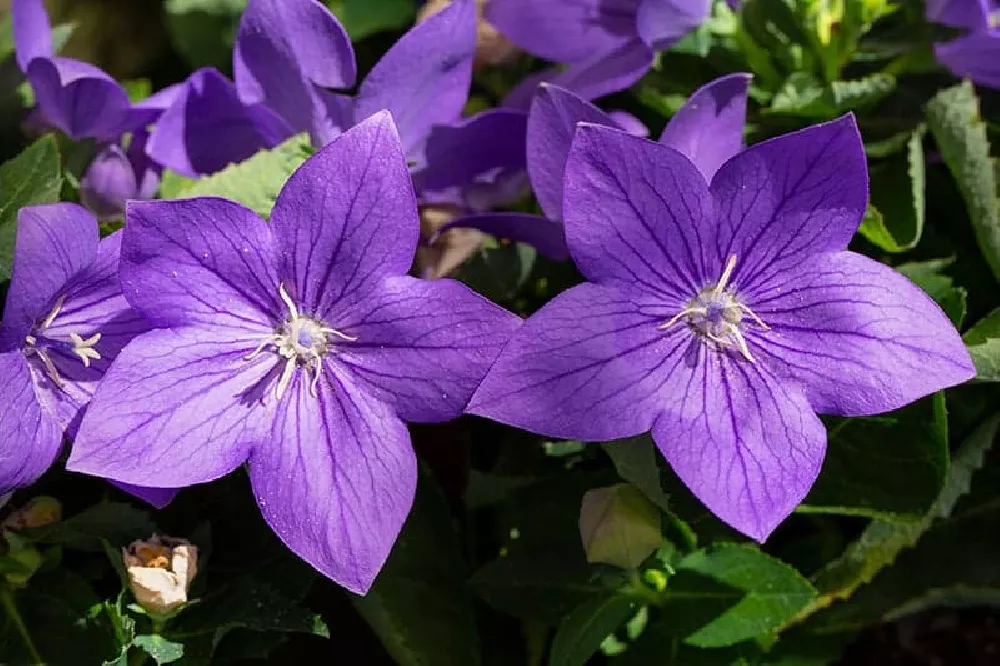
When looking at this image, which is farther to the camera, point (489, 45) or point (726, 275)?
point (489, 45)

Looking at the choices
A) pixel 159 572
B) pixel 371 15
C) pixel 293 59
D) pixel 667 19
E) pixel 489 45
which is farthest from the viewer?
pixel 371 15

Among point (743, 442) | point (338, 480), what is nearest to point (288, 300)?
point (338, 480)

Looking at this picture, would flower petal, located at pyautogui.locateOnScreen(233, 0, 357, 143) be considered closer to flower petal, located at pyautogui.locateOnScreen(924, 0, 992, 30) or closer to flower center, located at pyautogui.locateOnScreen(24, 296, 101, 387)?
flower center, located at pyautogui.locateOnScreen(24, 296, 101, 387)

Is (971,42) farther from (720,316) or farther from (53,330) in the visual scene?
(53,330)

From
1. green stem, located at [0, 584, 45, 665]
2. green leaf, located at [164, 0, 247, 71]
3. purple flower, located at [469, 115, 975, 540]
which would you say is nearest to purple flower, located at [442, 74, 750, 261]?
purple flower, located at [469, 115, 975, 540]

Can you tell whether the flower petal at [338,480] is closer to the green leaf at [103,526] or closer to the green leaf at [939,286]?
the green leaf at [103,526]

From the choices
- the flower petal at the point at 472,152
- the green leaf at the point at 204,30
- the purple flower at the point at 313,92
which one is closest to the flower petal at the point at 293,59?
the purple flower at the point at 313,92
